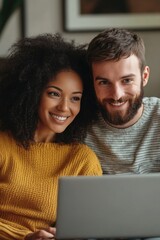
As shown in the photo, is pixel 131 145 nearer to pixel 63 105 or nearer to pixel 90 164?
pixel 90 164

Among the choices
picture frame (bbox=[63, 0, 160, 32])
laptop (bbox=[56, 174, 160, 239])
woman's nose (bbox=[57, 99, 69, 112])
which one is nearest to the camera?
laptop (bbox=[56, 174, 160, 239])

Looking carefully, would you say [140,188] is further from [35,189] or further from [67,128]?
[67,128]

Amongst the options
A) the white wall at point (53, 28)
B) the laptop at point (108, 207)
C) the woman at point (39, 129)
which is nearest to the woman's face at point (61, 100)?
the woman at point (39, 129)

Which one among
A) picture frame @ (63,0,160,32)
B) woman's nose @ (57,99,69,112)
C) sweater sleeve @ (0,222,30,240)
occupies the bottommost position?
sweater sleeve @ (0,222,30,240)

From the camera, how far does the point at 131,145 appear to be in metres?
1.58

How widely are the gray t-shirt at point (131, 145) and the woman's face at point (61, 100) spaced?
15 centimetres

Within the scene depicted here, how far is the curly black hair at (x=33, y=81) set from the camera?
1.54m

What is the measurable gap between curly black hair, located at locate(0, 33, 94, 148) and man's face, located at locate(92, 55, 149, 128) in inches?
3.2

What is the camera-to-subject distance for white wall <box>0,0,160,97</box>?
2.52 meters

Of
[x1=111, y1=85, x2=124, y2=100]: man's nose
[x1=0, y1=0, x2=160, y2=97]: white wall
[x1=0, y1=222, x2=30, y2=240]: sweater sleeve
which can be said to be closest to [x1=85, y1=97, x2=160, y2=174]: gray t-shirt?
[x1=111, y1=85, x2=124, y2=100]: man's nose

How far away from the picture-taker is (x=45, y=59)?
155 centimetres

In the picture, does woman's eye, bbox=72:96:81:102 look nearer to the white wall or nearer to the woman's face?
the woman's face

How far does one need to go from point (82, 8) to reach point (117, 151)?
4.02 feet

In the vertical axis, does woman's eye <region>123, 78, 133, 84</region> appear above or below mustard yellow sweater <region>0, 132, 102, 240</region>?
above
